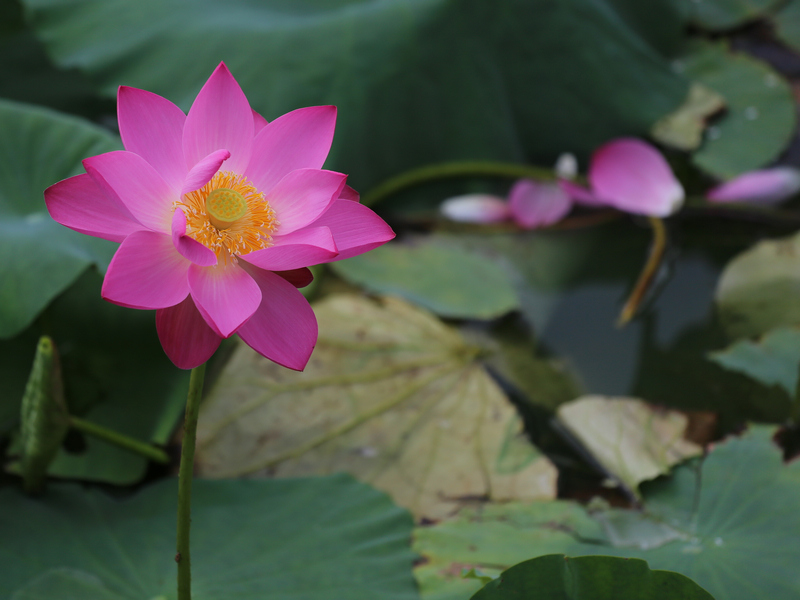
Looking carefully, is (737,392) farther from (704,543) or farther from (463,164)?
(463,164)

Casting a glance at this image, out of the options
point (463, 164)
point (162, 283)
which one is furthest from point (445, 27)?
point (162, 283)

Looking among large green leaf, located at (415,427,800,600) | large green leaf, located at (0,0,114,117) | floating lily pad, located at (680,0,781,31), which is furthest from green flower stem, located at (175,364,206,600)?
floating lily pad, located at (680,0,781,31)

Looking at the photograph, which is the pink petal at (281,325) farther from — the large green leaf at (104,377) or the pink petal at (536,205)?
the pink petal at (536,205)

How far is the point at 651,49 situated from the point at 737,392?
0.83 metres

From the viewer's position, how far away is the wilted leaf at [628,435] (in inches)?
26.8

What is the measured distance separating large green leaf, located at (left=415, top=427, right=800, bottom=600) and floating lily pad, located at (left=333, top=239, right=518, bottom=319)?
0.31 meters

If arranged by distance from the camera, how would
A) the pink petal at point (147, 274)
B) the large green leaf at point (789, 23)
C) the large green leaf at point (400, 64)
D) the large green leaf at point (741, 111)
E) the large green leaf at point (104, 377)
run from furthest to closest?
the large green leaf at point (789, 23)
the large green leaf at point (741, 111)
the large green leaf at point (400, 64)
the large green leaf at point (104, 377)
the pink petal at point (147, 274)

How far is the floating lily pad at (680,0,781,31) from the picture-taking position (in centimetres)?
138

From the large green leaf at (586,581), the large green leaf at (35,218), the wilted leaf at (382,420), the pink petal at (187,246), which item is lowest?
the wilted leaf at (382,420)

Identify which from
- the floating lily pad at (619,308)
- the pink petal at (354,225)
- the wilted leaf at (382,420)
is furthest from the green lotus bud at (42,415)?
the floating lily pad at (619,308)

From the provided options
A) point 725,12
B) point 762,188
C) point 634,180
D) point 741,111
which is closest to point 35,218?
point 634,180

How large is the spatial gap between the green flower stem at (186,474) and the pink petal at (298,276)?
75 millimetres

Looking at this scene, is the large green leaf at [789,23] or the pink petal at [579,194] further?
the large green leaf at [789,23]

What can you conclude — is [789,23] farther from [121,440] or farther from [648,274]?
[121,440]
